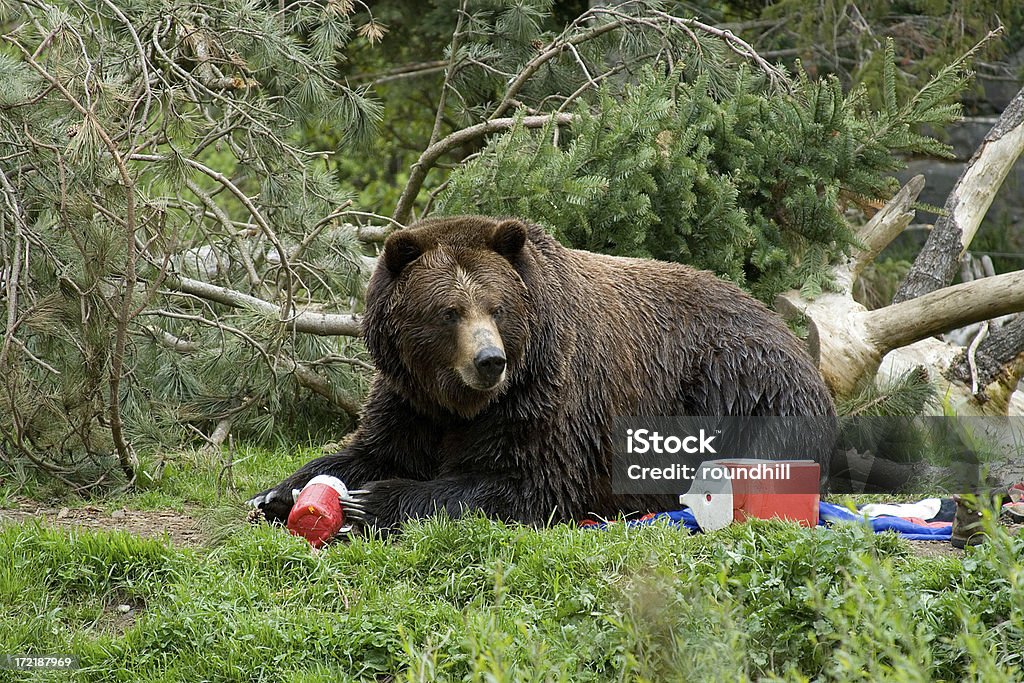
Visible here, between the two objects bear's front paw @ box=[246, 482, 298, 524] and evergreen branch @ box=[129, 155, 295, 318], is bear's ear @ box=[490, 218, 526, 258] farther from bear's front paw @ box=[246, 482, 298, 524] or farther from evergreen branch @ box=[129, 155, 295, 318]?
evergreen branch @ box=[129, 155, 295, 318]

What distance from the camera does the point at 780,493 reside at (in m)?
5.36

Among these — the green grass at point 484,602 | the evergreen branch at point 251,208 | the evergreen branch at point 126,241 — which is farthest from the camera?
the evergreen branch at point 251,208

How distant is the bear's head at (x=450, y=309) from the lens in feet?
→ 16.1

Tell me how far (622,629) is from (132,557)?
203cm

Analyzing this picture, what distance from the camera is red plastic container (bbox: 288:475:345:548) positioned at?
4957mm

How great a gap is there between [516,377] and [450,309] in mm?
483

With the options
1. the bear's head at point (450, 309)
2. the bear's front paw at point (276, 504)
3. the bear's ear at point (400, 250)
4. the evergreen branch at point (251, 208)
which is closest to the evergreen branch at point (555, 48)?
the evergreen branch at point (251, 208)

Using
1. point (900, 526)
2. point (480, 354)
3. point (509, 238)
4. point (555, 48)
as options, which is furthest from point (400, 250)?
point (555, 48)

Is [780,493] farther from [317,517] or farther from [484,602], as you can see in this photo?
[317,517]

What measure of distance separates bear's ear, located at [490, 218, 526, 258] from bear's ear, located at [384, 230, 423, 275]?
348 millimetres

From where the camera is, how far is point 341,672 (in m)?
3.81

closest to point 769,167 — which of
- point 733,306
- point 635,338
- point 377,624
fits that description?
point 733,306

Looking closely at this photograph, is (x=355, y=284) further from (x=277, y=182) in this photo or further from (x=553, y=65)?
(x=553, y=65)

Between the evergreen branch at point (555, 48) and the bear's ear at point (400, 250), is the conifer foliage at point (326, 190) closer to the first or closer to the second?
the evergreen branch at point (555, 48)
